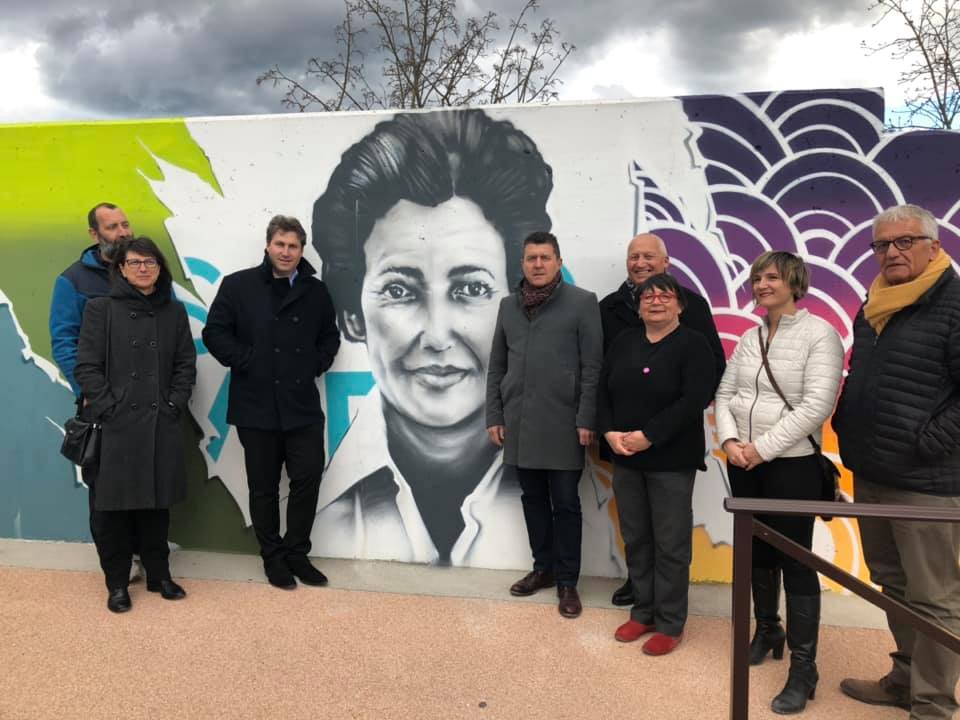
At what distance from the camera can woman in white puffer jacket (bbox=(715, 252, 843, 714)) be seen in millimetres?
2525

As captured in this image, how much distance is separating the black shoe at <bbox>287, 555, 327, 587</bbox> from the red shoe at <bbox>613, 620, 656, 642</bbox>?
4.96 feet

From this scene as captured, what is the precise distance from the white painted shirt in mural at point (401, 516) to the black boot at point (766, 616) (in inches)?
35.9

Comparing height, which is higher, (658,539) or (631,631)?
(658,539)

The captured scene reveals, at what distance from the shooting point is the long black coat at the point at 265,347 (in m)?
3.39

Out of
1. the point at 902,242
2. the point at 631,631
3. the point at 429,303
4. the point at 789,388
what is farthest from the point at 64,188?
the point at 902,242

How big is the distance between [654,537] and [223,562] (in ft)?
7.78

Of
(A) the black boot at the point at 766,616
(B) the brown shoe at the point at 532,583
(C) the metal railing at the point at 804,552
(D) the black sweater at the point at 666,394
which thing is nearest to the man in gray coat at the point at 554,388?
(B) the brown shoe at the point at 532,583

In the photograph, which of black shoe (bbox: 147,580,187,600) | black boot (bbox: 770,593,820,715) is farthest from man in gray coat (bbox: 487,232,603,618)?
black shoe (bbox: 147,580,187,600)

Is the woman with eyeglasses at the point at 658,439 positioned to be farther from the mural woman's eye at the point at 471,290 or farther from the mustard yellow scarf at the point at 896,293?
the mural woman's eye at the point at 471,290

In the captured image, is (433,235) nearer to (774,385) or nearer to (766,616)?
(774,385)

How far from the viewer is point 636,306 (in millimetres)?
3119

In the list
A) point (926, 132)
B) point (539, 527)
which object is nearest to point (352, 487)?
point (539, 527)

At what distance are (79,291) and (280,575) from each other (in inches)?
67.8

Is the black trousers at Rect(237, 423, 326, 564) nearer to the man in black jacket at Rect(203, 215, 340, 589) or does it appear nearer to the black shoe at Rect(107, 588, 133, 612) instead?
the man in black jacket at Rect(203, 215, 340, 589)
